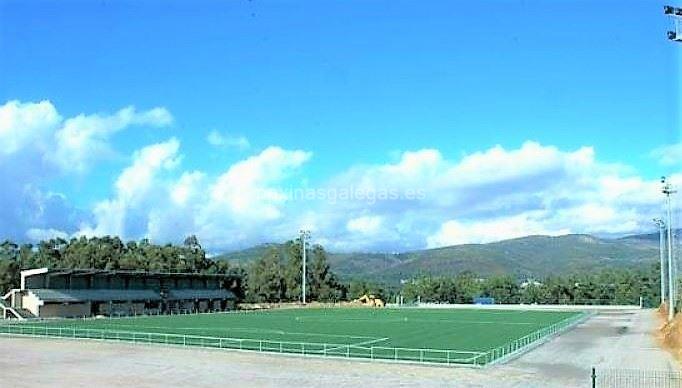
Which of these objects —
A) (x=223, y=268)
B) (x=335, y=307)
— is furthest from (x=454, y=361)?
(x=223, y=268)

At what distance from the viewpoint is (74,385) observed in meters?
24.4

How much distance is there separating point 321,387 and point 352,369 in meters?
4.64

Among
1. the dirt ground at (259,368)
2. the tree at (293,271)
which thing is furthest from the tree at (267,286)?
the dirt ground at (259,368)

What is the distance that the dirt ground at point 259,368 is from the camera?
25281 millimetres

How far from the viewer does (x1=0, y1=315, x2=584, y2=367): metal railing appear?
3181 centimetres

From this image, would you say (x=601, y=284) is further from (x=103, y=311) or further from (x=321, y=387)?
(x=321, y=387)

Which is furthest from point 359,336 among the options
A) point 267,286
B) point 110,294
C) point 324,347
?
point 267,286

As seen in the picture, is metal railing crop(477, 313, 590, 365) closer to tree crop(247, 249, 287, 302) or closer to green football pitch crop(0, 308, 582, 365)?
green football pitch crop(0, 308, 582, 365)

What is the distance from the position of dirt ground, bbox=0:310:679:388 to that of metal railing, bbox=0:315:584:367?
3.78 ft

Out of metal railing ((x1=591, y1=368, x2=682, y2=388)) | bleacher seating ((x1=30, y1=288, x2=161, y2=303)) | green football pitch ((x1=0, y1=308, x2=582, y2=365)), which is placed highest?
bleacher seating ((x1=30, y1=288, x2=161, y2=303))

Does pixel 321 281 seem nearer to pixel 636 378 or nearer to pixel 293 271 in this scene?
pixel 293 271

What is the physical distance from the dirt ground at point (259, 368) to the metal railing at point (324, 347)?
3.78ft

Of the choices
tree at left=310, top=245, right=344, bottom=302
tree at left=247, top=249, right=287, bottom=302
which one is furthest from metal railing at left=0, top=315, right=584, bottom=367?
tree at left=310, top=245, right=344, bottom=302

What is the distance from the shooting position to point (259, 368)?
95.2 ft
